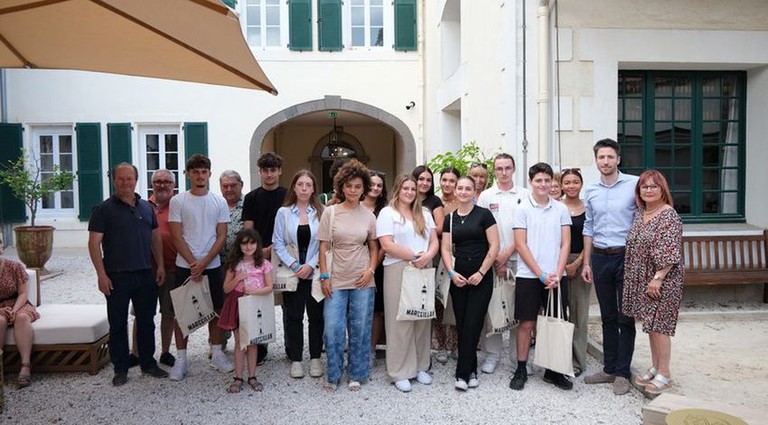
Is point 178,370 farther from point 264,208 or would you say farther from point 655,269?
point 655,269

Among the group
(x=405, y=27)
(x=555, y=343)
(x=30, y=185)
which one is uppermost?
(x=405, y=27)

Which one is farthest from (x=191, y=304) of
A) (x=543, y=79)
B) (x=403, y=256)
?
(x=543, y=79)

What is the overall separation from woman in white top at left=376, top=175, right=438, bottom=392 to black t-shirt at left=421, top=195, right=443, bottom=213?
28 cm

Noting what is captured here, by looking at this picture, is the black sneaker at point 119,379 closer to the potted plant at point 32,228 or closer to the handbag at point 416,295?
the handbag at point 416,295

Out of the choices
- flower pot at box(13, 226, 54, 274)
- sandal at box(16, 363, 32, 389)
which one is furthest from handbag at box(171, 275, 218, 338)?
flower pot at box(13, 226, 54, 274)

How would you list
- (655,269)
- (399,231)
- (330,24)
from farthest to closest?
(330,24)
(399,231)
(655,269)

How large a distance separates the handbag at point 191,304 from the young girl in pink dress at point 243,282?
0.21 m

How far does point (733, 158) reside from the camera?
677cm

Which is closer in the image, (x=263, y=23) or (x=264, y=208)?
(x=264, y=208)

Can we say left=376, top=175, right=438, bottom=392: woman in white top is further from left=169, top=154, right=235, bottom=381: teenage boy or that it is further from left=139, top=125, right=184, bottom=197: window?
left=139, top=125, right=184, bottom=197: window

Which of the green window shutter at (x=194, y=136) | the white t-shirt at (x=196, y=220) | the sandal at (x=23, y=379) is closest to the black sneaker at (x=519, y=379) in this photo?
the white t-shirt at (x=196, y=220)

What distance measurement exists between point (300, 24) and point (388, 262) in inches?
359

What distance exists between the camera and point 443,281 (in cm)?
443

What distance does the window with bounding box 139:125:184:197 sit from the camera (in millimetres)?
12070
